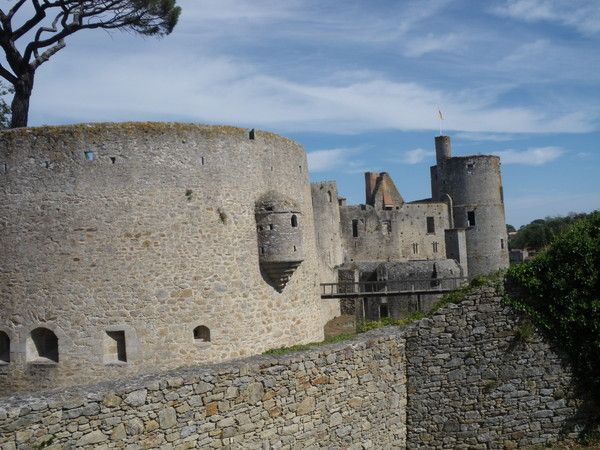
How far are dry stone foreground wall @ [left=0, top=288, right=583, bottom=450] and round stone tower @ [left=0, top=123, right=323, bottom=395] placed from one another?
613 centimetres

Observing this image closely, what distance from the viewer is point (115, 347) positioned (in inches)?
672

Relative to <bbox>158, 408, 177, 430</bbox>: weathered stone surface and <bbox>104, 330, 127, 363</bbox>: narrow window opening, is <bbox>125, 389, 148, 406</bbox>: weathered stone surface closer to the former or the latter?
<bbox>158, 408, 177, 430</bbox>: weathered stone surface

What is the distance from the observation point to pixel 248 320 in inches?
722

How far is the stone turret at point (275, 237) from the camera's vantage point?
61.8 feet

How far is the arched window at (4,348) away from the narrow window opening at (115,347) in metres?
2.67

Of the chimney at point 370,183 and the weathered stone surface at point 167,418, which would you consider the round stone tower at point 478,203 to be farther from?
the weathered stone surface at point 167,418

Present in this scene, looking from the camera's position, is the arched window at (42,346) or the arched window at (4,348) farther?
the arched window at (4,348)

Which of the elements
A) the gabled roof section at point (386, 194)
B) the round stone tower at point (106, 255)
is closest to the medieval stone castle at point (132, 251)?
the round stone tower at point (106, 255)

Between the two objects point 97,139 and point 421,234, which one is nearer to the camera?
point 97,139

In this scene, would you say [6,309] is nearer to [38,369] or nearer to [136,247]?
[38,369]

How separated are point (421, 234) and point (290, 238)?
2819 centimetres

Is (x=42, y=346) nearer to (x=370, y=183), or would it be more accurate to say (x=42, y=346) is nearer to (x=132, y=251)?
(x=132, y=251)

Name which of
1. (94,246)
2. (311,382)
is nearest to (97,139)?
(94,246)

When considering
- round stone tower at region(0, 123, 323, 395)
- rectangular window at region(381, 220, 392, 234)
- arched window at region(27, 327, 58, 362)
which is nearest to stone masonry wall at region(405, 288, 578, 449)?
round stone tower at region(0, 123, 323, 395)
